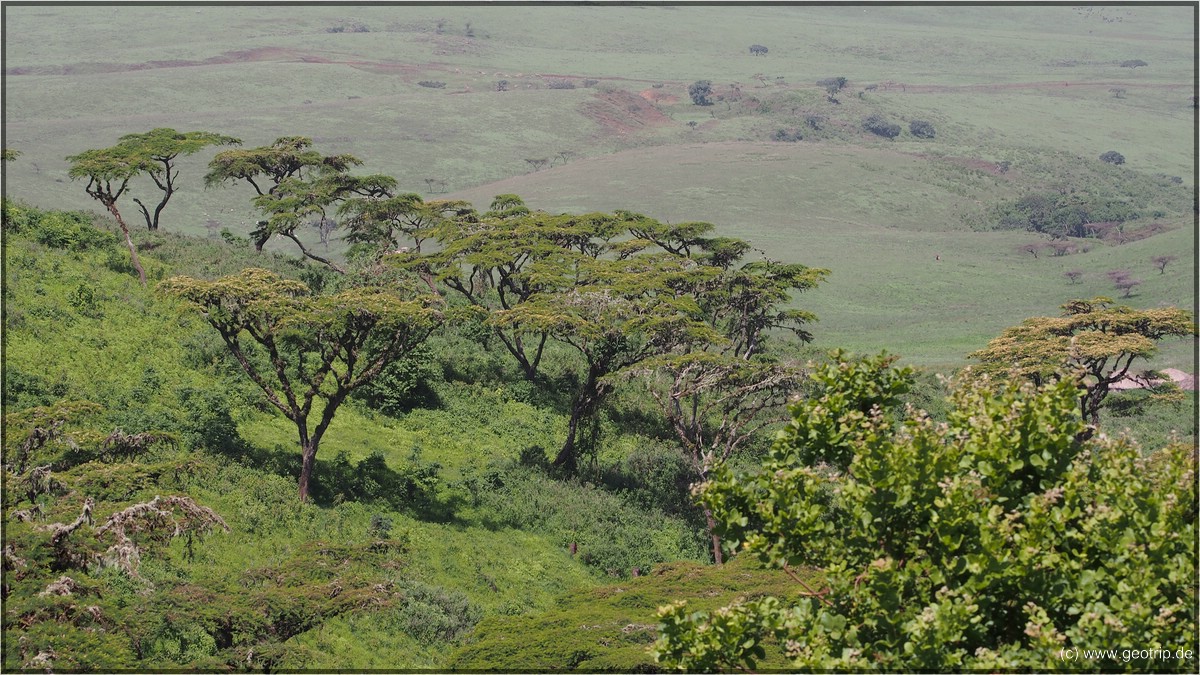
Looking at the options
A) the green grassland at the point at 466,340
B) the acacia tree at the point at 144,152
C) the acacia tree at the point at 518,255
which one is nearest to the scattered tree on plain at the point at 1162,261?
the green grassland at the point at 466,340

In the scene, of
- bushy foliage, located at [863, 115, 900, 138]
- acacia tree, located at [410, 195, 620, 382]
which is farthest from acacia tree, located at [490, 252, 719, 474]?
bushy foliage, located at [863, 115, 900, 138]

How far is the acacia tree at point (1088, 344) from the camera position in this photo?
116ft

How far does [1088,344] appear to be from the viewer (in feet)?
119

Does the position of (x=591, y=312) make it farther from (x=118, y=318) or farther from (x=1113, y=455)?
(x=1113, y=455)

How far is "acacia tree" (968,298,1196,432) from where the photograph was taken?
35.5 m

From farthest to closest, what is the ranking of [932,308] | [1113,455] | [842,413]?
[932,308], [842,413], [1113,455]

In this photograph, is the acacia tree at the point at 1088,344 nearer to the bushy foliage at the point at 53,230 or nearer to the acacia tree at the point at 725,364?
the acacia tree at the point at 725,364

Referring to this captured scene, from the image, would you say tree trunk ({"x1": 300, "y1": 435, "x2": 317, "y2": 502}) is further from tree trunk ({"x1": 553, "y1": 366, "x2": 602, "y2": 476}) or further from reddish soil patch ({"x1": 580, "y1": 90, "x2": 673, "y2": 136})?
reddish soil patch ({"x1": 580, "y1": 90, "x2": 673, "y2": 136})

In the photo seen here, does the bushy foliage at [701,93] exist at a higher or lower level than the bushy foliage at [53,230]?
lower

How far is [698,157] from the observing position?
5359 inches

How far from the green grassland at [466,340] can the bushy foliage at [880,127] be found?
181cm

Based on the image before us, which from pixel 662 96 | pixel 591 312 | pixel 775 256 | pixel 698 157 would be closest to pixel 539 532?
pixel 591 312

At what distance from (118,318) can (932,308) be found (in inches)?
2404

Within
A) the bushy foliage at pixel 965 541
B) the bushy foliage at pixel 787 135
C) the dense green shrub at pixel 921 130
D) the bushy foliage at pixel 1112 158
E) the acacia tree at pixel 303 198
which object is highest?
the bushy foliage at pixel 965 541
